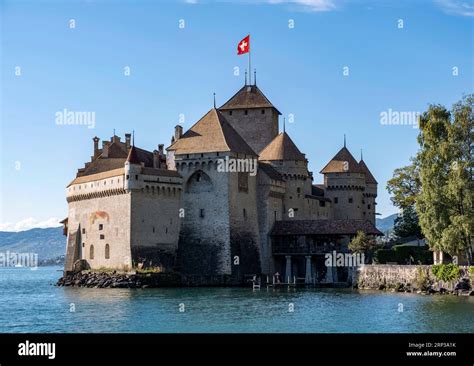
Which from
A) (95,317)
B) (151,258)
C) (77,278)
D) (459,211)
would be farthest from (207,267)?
(95,317)

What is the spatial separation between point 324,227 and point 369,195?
22.3 meters

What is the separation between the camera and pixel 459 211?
48.6m

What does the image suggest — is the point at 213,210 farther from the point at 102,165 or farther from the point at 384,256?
the point at 384,256

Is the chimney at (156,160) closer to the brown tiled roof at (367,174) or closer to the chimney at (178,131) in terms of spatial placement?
the chimney at (178,131)

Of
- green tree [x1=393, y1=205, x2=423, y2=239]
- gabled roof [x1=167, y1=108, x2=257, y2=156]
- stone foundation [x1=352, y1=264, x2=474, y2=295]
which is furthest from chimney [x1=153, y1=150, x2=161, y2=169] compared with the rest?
green tree [x1=393, y1=205, x2=423, y2=239]

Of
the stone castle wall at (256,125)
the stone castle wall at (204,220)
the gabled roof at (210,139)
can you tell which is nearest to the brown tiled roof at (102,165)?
the gabled roof at (210,139)

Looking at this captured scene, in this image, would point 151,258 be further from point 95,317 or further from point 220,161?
point 95,317

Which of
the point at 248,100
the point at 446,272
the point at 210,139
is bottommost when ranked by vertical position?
the point at 446,272

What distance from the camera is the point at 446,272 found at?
4969cm

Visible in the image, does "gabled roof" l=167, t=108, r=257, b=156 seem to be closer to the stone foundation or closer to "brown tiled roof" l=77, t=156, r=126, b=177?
"brown tiled roof" l=77, t=156, r=126, b=177

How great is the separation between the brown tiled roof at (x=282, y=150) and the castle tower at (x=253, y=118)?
406 centimetres

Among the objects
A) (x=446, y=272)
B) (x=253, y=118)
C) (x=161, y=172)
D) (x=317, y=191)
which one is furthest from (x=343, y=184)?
(x=446, y=272)

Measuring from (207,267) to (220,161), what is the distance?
25.3 ft

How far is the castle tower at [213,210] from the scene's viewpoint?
206 ft
